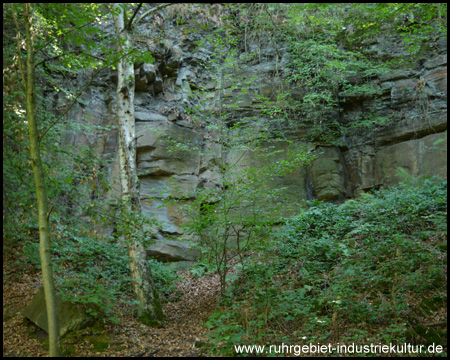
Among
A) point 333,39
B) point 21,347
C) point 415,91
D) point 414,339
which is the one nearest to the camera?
point 414,339

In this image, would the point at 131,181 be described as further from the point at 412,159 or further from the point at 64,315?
the point at 412,159

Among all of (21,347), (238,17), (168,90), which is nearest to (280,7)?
(238,17)

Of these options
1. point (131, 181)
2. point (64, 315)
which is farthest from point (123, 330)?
point (131, 181)

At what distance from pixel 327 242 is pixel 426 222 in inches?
89.8

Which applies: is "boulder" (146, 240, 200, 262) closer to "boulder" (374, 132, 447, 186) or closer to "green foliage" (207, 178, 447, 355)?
"green foliage" (207, 178, 447, 355)

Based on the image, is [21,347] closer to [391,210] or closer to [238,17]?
[391,210]

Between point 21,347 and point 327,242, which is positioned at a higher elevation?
point 327,242

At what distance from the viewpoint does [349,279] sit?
5961 mm

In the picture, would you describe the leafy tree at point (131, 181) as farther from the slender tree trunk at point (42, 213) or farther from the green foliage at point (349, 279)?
the slender tree trunk at point (42, 213)

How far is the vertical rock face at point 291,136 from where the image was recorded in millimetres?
12227

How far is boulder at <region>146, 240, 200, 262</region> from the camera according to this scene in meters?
11.0

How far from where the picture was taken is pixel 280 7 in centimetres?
1316

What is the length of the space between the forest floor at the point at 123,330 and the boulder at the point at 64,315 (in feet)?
0.57

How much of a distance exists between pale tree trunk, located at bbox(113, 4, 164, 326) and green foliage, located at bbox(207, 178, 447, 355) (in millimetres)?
1512
